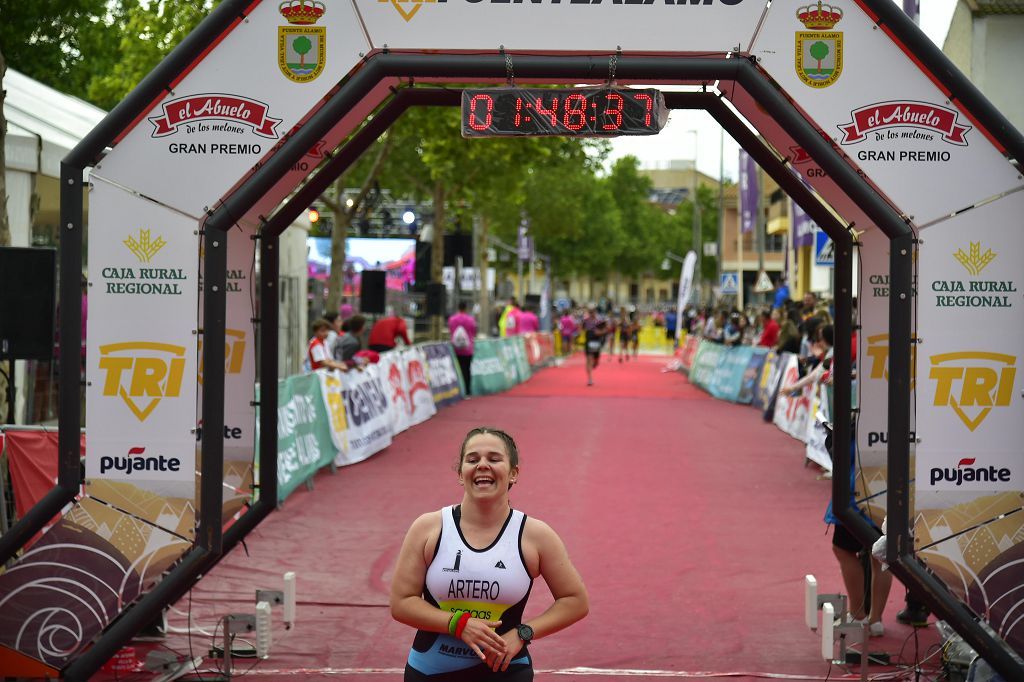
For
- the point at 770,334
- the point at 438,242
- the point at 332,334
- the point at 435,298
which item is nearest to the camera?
the point at 332,334

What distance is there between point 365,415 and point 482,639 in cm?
1277

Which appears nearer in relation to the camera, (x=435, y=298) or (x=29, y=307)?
(x=29, y=307)

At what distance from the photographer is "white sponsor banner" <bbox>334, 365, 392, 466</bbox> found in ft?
52.3

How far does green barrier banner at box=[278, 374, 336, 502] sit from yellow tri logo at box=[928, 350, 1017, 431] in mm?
7086

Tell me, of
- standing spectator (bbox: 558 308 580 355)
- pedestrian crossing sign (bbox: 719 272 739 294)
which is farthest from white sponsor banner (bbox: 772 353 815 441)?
standing spectator (bbox: 558 308 580 355)

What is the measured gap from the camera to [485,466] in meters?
4.41

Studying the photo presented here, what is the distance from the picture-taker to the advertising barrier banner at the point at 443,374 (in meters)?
24.1

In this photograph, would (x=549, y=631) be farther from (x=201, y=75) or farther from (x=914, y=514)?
(x=201, y=75)

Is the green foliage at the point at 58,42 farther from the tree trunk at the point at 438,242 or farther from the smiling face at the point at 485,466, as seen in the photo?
the smiling face at the point at 485,466

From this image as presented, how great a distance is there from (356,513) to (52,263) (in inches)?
237

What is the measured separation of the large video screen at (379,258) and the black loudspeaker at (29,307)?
3685cm

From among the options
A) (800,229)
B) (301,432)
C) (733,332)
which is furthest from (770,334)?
(301,432)

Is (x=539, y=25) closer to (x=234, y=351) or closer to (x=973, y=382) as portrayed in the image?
(x=973, y=382)

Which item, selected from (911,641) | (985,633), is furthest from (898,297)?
(911,641)
